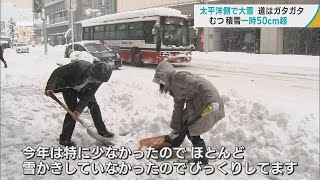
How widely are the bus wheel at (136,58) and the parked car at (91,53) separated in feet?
1.78

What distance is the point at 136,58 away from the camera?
7785 mm

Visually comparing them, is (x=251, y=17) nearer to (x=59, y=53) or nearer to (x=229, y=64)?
(x=59, y=53)

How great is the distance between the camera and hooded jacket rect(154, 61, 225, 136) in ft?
9.27

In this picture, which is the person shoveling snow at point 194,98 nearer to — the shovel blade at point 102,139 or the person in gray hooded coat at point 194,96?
the person in gray hooded coat at point 194,96

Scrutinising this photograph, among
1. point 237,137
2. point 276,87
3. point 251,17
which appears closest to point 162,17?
point 276,87

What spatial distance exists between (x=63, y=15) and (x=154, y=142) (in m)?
2.16

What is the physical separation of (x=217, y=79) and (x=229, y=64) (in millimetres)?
1441

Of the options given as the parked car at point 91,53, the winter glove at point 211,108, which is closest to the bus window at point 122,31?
the parked car at point 91,53

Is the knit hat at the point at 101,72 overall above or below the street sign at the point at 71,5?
below

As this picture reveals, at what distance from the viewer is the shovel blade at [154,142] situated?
3.39 meters

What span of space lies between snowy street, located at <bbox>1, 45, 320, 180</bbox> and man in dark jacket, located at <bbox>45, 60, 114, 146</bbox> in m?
0.46

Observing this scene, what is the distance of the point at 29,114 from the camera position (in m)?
4.59

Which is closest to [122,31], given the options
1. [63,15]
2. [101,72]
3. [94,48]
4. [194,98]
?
[94,48]

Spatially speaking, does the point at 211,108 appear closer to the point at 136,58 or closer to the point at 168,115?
the point at 168,115
